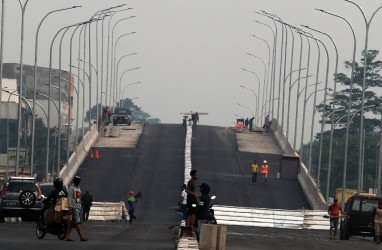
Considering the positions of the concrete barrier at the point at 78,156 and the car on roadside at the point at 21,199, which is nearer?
the car on roadside at the point at 21,199

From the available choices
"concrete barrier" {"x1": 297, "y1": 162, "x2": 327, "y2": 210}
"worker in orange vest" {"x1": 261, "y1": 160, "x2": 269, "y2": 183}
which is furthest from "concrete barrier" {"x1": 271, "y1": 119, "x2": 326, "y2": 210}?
"worker in orange vest" {"x1": 261, "y1": 160, "x2": 269, "y2": 183}

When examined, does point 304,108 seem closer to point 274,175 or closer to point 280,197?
point 274,175

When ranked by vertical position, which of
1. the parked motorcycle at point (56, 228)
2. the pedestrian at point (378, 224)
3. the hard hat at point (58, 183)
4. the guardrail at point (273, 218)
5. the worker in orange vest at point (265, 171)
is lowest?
the guardrail at point (273, 218)

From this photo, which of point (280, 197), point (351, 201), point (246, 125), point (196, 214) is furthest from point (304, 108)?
point (196, 214)

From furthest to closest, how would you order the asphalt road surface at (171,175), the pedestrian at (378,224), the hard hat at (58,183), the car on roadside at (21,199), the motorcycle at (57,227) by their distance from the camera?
the asphalt road surface at (171,175), the car on roadside at (21,199), the pedestrian at (378,224), the motorcycle at (57,227), the hard hat at (58,183)

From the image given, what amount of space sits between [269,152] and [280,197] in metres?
24.1

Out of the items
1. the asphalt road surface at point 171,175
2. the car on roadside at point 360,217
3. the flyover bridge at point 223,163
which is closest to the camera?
the car on roadside at point 360,217

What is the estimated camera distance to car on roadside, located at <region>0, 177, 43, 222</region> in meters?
53.6

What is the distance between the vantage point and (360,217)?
5338cm

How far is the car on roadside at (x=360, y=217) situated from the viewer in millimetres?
53312

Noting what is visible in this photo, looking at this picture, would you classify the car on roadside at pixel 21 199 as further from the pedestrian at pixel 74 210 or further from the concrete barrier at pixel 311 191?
the concrete barrier at pixel 311 191

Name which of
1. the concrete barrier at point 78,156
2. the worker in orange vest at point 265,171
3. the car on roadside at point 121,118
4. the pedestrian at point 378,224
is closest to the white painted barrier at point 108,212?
the pedestrian at point 378,224

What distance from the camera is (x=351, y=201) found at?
53.9 metres

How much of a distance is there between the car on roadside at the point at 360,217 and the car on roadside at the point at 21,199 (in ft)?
33.6
